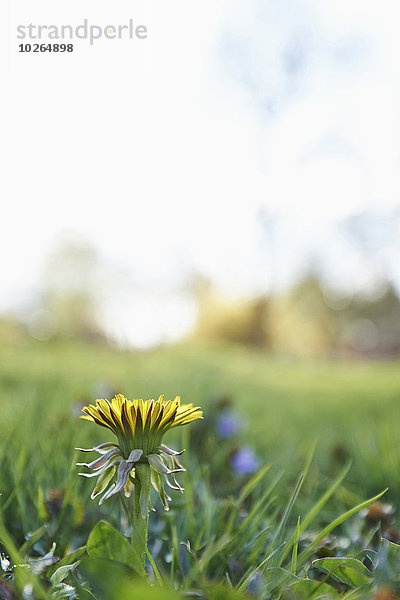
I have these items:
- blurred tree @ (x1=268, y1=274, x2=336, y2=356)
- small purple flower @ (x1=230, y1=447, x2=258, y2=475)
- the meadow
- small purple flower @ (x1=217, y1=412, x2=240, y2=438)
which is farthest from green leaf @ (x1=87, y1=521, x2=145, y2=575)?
blurred tree @ (x1=268, y1=274, x2=336, y2=356)

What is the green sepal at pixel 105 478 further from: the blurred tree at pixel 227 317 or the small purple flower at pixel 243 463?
the blurred tree at pixel 227 317

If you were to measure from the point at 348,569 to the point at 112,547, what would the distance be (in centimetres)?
23

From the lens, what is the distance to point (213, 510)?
790mm

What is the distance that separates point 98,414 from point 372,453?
3.56 feet

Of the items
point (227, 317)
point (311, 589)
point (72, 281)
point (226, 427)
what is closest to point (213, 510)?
point (311, 589)

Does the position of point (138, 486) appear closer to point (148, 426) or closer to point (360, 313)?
point (148, 426)

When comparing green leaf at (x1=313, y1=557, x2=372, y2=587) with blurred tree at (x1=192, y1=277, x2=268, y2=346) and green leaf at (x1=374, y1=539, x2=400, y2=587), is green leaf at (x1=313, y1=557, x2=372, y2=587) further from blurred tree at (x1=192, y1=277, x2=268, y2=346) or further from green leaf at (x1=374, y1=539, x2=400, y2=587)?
blurred tree at (x1=192, y1=277, x2=268, y2=346)

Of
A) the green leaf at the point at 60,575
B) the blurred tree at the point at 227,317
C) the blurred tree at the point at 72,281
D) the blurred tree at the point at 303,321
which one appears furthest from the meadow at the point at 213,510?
the blurred tree at the point at 72,281

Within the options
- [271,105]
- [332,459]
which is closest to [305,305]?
[271,105]

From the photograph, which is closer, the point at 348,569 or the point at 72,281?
the point at 348,569

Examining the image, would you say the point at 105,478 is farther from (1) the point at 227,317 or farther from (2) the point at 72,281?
(2) the point at 72,281

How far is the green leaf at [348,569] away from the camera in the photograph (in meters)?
0.53

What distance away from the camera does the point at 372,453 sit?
4.56 ft

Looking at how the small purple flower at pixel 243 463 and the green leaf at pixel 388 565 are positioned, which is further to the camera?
the small purple flower at pixel 243 463
